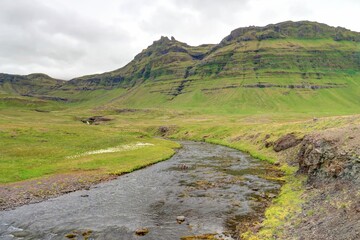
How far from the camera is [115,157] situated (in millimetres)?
70312

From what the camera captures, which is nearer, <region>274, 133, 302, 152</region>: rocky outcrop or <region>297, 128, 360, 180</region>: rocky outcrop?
<region>297, 128, 360, 180</region>: rocky outcrop

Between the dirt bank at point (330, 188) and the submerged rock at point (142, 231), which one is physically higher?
the dirt bank at point (330, 188)

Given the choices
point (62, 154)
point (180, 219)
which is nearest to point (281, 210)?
point (180, 219)

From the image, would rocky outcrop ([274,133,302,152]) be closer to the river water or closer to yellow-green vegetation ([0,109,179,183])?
the river water

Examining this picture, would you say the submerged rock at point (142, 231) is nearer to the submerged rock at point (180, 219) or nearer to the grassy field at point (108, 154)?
the submerged rock at point (180, 219)

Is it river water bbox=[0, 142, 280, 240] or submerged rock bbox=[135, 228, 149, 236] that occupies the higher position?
submerged rock bbox=[135, 228, 149, 236]

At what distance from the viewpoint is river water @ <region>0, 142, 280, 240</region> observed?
97.4ft

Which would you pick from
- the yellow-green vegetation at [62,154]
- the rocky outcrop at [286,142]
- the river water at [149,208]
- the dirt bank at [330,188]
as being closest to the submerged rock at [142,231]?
the river water at [149,208]

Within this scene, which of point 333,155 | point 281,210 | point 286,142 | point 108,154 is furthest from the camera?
point 108,154

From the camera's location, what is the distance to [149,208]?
120 feet

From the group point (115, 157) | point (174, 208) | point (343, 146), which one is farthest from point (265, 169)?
point (115, 157)

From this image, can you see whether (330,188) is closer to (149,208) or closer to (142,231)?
(149,208)

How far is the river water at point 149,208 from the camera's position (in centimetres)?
2969

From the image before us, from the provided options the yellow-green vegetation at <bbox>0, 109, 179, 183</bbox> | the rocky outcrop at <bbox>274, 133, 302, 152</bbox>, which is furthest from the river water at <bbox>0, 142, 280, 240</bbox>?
the rocky outcrop at <bbox>274, 133, 302, 152</bbox>
